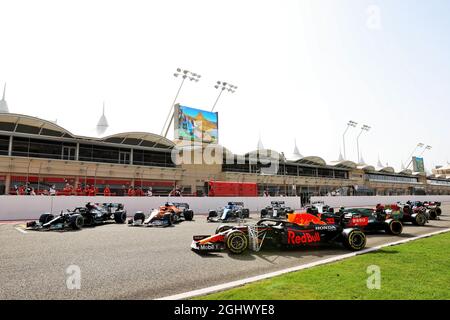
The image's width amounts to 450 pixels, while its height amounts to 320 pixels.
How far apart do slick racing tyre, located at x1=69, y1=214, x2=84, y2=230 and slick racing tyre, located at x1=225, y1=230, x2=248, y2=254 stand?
25.4 feet

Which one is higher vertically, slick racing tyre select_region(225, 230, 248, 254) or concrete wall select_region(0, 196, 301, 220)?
concrete wall select_region(0, 196, 301, 220)

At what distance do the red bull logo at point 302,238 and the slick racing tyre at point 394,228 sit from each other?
444cm

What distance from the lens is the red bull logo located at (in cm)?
766

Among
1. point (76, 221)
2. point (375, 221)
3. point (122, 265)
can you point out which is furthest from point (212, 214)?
point (122, 265)

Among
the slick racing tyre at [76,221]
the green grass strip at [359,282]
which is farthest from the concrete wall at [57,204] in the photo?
the green grass strip at [359,282]

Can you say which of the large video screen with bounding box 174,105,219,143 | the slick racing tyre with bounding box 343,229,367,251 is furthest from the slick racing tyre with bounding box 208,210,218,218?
the large video screen with bounding box 174,105,219,143

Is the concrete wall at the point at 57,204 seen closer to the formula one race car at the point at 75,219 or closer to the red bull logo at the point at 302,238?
the formula one race car at the point at 75,219

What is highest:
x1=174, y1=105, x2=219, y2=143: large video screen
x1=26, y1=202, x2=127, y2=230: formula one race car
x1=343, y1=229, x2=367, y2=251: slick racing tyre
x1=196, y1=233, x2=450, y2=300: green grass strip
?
x1=174, y1=105, x2=219, y2=143: large video screen

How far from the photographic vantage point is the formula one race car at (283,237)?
7.29 metres

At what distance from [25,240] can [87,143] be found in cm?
2408

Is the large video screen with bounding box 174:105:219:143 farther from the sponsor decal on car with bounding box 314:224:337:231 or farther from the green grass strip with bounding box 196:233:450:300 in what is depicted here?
the green grass strip with bounding box 196:233:450:300

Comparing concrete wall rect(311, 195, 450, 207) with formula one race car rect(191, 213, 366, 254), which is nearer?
formula one race car rect(191, 213, 366, 254)

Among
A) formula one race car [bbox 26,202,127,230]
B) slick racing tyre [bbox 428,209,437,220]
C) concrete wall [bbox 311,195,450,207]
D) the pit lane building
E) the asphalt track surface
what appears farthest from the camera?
concrete wall [bbox 311,195,450,207]

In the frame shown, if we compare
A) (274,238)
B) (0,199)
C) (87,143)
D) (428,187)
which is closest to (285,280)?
(274,238)
